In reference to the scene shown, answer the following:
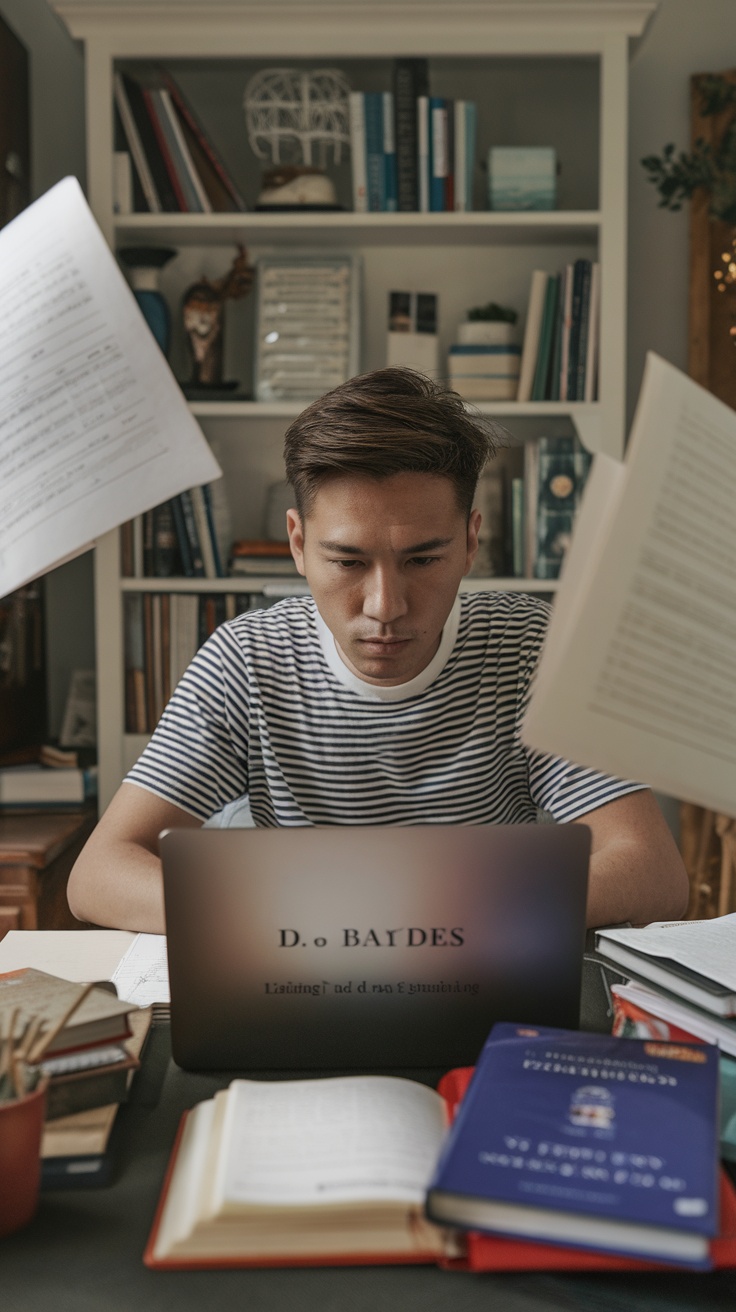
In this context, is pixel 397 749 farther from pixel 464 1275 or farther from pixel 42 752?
pixel 42 752

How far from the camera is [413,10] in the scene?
2.36 m

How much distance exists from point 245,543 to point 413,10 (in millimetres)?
1174

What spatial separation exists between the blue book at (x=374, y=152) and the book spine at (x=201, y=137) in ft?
0.96

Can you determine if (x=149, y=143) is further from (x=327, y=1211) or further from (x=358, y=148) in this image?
(x=327, y=1211)

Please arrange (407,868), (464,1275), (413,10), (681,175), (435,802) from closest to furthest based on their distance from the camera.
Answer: (464,1275) < (407,868) < (435,802) < (413,10) < (681,175)

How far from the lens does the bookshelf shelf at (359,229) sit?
8.07ft

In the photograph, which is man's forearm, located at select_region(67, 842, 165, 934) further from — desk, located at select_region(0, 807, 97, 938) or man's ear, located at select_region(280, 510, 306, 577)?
desk, located at select_region(0, 807, 97, 938)

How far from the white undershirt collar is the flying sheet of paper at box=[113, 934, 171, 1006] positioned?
1.39ft

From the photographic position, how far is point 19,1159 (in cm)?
65

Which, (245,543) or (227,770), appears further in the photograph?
(245,543)

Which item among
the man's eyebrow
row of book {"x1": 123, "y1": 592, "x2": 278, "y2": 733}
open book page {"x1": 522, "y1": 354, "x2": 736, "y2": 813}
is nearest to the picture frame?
row of book {"x1": 123, "y1": 592, "x2": 278, "y2": 733}

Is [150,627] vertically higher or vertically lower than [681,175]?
lower

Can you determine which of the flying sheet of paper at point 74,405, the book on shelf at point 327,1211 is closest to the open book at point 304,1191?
the book on shelf at point 327,1211

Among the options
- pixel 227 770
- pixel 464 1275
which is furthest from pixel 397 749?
pixel 464 1275
